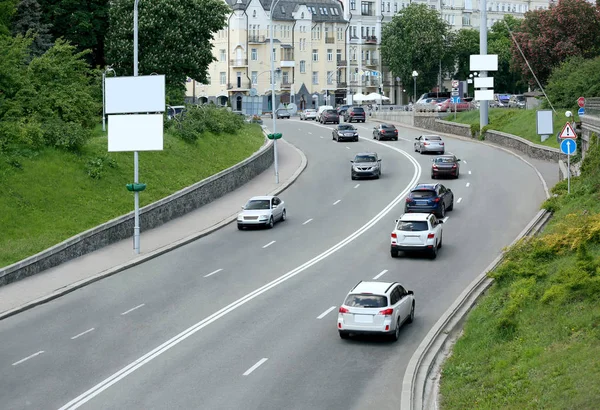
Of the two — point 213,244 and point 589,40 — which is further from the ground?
point 589,40

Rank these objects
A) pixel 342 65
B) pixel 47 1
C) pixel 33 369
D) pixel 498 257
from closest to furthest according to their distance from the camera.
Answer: pixel 33 369
pixel 498 257
pixel 47 1
pixel 342 65

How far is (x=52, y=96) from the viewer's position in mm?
46344

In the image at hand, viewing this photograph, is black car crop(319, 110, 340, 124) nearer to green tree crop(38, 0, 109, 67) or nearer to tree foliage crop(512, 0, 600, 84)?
tree foliage crop(512, 0, 600, 84)

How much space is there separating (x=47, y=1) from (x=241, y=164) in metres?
22.1

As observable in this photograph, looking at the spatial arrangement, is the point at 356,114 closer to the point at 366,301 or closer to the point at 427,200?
the point at 427,200

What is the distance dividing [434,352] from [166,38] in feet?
165

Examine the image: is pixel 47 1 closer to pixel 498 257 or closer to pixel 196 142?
pixel 196 142

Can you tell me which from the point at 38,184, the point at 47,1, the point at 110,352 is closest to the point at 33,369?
the point at 110,352

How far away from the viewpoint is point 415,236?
107 feet

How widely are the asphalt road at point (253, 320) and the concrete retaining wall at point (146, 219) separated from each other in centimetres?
253

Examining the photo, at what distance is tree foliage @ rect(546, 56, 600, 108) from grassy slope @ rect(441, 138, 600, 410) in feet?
116

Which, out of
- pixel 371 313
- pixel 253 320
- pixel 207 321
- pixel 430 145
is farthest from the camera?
pixel 430 145

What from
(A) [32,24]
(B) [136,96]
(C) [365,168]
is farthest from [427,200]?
(A) [32,24]

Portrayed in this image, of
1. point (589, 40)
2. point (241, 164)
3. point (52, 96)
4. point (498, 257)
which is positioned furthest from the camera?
point (589, 40)
